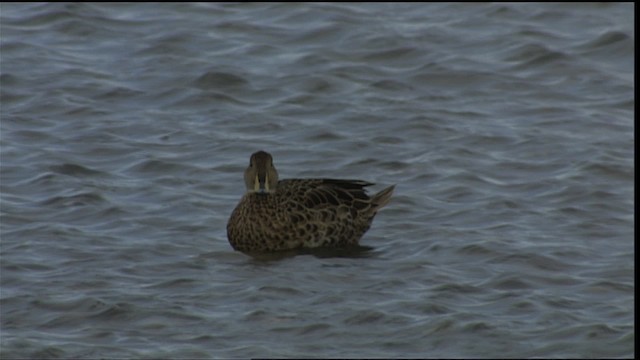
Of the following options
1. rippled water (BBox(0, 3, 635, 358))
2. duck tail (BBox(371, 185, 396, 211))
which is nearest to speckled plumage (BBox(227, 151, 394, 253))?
duck tail (BBox(371, 185, 396, 211))

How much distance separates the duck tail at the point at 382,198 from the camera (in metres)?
12.4

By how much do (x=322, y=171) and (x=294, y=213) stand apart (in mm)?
1441

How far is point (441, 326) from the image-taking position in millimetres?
9984

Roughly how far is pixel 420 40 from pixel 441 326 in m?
7.34

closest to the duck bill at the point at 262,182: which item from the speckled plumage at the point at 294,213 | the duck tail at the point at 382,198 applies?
the speckled plumage at the point at 294,213

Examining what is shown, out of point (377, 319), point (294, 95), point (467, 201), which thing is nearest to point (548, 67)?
point (294, 95)

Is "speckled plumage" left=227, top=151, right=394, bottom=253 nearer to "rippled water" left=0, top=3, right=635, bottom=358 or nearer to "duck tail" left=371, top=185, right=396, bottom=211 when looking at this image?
"duck tail" left=371, top=185, right=396, bottom=211

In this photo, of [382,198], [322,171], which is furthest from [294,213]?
[322,171]

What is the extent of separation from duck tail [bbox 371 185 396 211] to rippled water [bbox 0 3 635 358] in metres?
0.21

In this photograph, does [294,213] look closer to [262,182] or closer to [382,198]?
[262,182]

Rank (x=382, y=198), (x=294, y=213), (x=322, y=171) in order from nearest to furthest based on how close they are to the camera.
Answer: (x=294, y=213) < (x=382, y=198) < (x=322, y=171)

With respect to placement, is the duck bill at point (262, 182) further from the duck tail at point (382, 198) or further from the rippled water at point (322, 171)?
the duck tail at point (382, 198)

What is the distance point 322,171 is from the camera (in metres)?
13.7

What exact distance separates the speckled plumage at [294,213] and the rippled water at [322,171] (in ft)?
0.66
